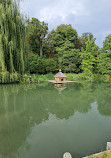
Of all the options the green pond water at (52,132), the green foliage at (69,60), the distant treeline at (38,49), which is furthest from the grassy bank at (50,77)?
the green pond water at (52,132)

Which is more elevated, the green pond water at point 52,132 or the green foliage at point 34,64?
the green foliage at point 34,64

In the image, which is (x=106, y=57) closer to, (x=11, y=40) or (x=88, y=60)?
(x=88, y=60)

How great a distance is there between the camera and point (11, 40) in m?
8.45

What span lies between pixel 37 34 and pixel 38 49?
87.3 inches

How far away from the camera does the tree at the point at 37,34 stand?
15.2m

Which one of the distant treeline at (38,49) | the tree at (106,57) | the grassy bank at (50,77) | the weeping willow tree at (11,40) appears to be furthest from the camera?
Answer: the tree at (106,57)

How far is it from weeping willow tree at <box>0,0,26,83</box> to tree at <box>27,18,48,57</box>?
6115 mm

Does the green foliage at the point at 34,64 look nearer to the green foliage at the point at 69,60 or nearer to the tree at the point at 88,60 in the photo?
the green foliage at the point at 69,60

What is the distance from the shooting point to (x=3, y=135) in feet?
7.50

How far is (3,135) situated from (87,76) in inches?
538

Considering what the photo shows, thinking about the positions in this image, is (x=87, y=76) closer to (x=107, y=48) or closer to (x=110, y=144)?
(x=107, y=48)

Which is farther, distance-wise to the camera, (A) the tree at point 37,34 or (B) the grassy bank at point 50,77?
(A) the tree at point 37,34

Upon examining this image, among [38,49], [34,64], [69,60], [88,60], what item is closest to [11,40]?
[34,64]

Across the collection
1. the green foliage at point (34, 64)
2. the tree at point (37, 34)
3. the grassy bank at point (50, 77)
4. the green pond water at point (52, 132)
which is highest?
the tree at point (37, 34)
